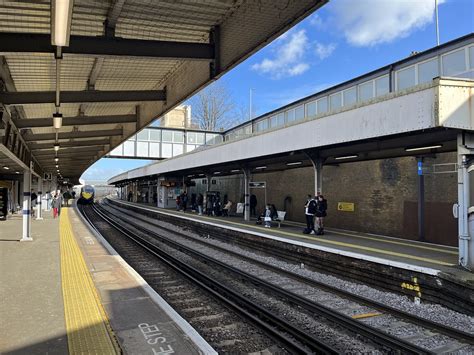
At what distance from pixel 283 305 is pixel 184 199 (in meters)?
23.1

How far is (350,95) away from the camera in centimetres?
2222

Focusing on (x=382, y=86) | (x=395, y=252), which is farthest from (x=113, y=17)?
(x=382, y=86)

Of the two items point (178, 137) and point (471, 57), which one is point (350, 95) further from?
point (178, 137)

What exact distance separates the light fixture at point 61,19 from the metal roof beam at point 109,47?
99 cm

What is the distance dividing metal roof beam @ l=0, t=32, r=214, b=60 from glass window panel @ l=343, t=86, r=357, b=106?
710 inches

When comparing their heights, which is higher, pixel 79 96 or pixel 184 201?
pixel 79 96

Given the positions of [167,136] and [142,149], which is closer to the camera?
[142,149]

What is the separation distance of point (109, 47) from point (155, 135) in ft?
114

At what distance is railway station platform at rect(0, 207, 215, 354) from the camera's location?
4387mm

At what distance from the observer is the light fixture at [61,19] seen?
3232 mm

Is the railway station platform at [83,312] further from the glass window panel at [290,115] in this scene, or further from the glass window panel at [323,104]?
the glass window panel at [290,115]

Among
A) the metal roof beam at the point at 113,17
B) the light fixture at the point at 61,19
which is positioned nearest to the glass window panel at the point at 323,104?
the metal roof beam at the point at 113,17

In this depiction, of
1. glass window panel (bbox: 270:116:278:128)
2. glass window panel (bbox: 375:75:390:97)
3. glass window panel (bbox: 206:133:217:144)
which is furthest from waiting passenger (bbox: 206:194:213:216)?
glass window panel (bbox: 206:133:217:144)

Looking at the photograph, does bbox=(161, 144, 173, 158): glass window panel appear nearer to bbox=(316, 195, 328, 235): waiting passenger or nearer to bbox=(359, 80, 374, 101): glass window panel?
bbox=(359, 80, 374, 101): glass window panel
